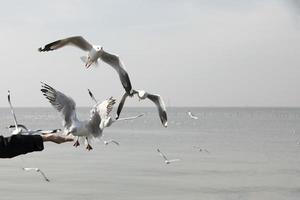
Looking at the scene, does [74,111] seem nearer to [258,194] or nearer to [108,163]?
[258,194]

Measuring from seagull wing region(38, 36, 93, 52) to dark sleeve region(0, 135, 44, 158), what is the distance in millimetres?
872

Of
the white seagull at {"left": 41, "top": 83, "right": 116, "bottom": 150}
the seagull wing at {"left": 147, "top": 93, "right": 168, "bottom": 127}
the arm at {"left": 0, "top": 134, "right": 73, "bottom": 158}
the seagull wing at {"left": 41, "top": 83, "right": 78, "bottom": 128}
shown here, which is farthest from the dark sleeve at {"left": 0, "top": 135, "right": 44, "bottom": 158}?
the seagull wing at {"left": 147, "top": 93, "right": 168, "bottom": 127}

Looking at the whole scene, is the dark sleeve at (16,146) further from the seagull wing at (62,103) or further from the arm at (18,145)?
the seagull wing at (62,103)

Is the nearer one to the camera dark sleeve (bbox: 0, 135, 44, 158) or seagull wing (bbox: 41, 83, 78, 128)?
dark sleeve (bbox: 0, 135, 44, 158)

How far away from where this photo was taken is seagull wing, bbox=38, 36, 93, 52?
3.20m

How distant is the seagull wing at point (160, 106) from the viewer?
4.09m

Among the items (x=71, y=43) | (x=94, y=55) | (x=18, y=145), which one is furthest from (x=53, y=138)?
(x=71, y=43)

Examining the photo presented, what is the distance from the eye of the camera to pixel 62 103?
11.0 feet

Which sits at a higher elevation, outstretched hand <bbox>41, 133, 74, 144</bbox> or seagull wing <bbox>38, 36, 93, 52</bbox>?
seagull wing <bbox>38, 36, 93, 52</bbox>

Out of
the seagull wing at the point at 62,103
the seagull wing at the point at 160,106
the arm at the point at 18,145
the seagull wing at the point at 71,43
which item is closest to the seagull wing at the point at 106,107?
the seagull wing at the point at 62,103

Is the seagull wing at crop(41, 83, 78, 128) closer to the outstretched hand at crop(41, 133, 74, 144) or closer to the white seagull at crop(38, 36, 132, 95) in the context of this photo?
the white seagull at crop(38, 36, 132, 95)

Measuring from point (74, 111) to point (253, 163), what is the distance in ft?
88.5

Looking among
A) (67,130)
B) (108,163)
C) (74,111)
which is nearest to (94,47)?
(74,111)

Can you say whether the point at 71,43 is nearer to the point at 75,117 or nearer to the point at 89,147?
the point at 75,117
